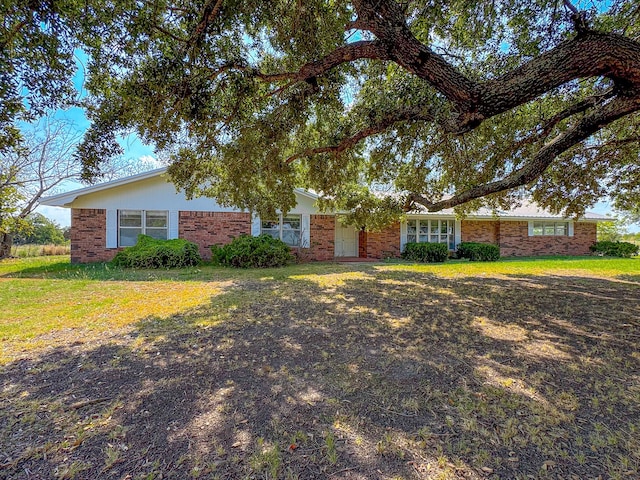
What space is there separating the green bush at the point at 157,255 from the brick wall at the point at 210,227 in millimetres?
1559

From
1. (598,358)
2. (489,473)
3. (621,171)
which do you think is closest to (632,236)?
(621,171)

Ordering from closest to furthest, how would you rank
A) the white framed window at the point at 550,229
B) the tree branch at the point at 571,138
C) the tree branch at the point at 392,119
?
the tree branch at the point at 571,138 < the tree branch at the point at 392,119 < the white framed window at the point at 550,229

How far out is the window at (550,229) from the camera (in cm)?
1866

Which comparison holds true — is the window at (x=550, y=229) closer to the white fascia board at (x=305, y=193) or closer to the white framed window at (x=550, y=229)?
the white framed window at (x=550, y=229)

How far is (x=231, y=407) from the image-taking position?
8.09ft

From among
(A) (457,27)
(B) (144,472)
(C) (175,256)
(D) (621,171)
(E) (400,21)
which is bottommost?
(B) (144,472)

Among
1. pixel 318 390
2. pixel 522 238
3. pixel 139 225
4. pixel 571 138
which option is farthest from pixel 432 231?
pixel 318 390

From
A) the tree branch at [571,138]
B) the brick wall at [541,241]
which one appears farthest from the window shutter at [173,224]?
the brick wall at [541,241]

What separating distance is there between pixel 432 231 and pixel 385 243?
9.45 ft

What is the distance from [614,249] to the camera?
1877cm

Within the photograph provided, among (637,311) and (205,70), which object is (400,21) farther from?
(637,311)

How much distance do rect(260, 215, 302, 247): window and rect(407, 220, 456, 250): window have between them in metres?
6.13

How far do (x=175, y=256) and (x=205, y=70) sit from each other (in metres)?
8.01

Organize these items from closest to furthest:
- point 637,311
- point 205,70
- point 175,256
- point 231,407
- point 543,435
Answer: point 543,435
point 231,407
point 205,70
point 637,311
point 175,256
